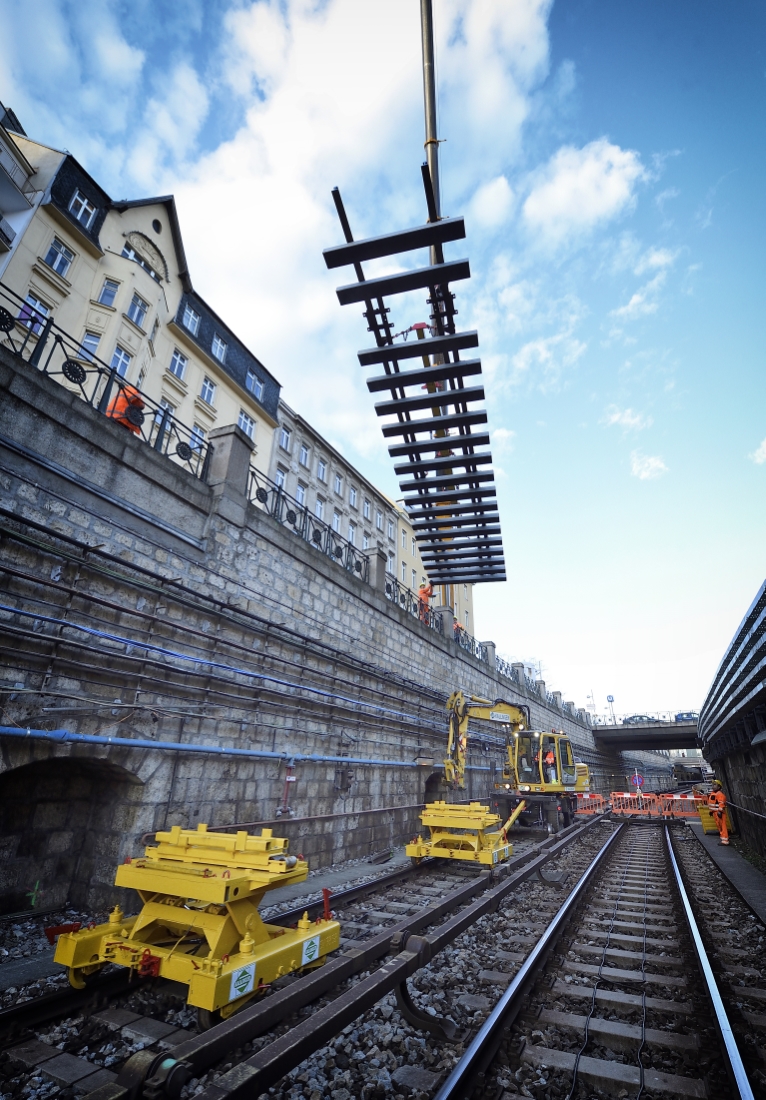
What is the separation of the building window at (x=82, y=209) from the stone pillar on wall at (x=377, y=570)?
709 inches

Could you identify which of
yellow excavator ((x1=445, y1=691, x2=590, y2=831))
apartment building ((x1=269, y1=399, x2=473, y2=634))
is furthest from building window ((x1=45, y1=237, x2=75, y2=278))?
yellow excavator ((x1=445, y1=691, x2=590, y2=831))

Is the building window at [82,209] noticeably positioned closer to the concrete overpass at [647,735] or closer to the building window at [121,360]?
the building window at [121,360]

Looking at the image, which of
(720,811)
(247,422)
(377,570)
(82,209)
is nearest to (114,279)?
(82,209)

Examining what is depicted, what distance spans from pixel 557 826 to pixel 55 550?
48.2ft

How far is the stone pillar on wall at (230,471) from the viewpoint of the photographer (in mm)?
8312

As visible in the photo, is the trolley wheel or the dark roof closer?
the trolley wheel

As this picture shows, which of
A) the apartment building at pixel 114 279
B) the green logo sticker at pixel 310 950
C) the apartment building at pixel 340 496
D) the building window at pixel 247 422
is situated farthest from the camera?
the apartment building at pixel 340 496

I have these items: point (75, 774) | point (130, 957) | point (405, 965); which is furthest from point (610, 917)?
point (75, 774)

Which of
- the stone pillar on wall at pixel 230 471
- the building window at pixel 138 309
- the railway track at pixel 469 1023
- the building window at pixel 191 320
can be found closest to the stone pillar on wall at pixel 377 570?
the stone pillar on wall at pixel 230 471

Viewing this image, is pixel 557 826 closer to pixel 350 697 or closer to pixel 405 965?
pixel 350 697

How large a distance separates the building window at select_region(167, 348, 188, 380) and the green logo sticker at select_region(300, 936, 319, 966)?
23.9 m

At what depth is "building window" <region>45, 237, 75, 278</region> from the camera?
18.8 m

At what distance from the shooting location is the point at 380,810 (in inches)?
442

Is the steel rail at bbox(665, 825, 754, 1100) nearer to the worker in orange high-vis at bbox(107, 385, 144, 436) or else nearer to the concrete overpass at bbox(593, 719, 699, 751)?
the worker in orange high-vis at bbox(107, 385, 144, 436)
